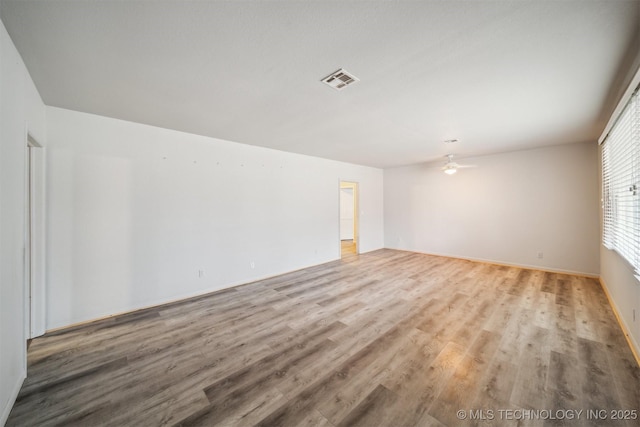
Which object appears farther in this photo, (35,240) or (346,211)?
(346,211)

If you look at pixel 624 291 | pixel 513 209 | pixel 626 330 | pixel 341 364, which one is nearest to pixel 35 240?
pixel 341 364

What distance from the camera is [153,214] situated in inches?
130

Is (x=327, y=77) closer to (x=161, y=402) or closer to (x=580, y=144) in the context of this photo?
(x=161, y=402)

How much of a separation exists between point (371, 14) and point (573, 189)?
18.3 feet

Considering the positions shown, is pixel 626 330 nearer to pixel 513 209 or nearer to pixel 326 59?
pixel 513 209

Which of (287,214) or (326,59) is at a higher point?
(326,59)

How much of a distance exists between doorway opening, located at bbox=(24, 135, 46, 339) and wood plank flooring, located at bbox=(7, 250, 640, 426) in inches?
9.4

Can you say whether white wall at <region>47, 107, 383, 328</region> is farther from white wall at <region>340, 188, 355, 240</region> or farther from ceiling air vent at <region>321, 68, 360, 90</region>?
white wall at <region>340, 188, 355, 240</region>

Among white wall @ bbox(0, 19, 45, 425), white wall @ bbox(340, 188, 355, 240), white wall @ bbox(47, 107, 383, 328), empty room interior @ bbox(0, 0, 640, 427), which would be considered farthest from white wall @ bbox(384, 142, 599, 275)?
white wall @ bbox(0, 19, 45, 425)

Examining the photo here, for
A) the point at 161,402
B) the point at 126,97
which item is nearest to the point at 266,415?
the point at 161,402

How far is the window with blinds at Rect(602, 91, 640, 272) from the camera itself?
6.95 feet

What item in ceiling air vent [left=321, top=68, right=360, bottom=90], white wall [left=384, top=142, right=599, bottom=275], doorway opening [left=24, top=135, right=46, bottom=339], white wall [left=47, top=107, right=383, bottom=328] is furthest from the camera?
white wall [left=384, top=142, right=599, bottom=275]

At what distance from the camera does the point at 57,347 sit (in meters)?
2.36

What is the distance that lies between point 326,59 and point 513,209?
5497 mm
